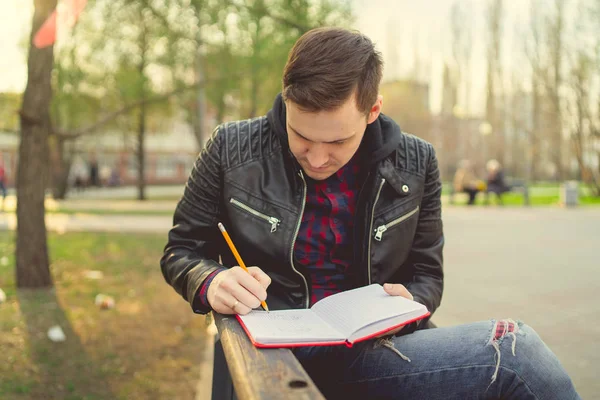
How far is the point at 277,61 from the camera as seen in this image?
9.12 metres

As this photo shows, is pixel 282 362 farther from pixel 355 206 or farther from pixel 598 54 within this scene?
pixel 598 54

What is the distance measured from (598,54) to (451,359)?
79.5ft

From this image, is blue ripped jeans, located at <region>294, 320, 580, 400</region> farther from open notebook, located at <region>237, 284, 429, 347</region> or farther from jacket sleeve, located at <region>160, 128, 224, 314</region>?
jacket sleeve, located at <region>160, 128, 224, 314</region>

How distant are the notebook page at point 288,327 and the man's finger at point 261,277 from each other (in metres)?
0.08

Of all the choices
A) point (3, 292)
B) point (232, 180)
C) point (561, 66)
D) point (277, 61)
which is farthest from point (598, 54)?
point (232, 180)

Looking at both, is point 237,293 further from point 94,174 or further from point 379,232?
point 94,174

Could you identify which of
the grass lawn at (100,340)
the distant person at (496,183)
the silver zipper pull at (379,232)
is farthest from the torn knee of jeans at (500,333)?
the distant person at (496,183)

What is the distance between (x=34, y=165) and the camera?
594cm

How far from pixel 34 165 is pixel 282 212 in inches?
A: 186

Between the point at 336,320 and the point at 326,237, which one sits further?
the point at 326,237

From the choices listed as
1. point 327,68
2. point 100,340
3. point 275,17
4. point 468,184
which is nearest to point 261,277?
point 327,68

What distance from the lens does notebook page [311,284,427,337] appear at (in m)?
1.50

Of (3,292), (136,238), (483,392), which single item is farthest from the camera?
(136,238)

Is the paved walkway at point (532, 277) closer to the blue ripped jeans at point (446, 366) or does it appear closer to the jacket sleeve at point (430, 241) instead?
Result: the jacket sleeve at point (430, 241)
